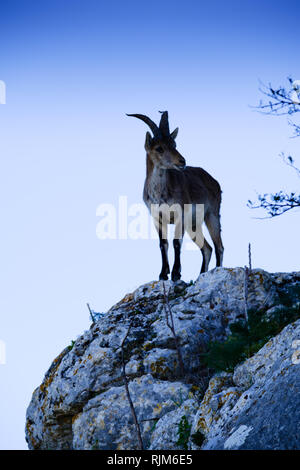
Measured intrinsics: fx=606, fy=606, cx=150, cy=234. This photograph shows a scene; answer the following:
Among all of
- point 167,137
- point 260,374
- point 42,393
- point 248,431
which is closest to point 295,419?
point 248,431

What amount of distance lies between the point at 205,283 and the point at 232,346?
98.6 inches

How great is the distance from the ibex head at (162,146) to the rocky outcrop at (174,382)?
8.25ft

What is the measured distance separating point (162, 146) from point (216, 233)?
267 centimetres

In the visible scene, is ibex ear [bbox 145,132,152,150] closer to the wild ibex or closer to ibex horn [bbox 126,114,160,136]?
the wild ibex

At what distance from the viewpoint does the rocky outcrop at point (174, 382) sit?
17.5 ft

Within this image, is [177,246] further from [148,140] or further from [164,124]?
[164,124]

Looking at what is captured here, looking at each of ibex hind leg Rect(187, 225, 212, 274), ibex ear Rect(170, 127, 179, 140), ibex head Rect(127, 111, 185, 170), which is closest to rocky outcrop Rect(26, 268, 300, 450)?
ibex head Rect(127, 111, 185, 170)

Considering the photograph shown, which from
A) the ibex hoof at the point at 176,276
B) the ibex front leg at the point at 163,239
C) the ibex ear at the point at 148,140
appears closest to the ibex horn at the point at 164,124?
the ibex ear at the point at 148,140

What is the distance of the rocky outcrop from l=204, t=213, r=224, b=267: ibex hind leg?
2.97 metres

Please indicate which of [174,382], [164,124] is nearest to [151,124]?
[164,124]

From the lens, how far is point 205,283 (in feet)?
33.5

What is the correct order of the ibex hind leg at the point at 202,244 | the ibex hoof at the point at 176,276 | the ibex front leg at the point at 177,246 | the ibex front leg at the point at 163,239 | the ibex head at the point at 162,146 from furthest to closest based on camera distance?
the ibex hind leg at the point at 202,244 → the ibex front leg at the point at 163,239 → the ibex head at the point at 162,146 → the ibex front leg at the point at 177,246 → the ibex hoof at the point at 176,276

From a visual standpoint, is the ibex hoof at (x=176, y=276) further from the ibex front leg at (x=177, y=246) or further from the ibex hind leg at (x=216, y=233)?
the ibex hind leg at (x=216, y=233)

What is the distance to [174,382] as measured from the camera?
823cm
